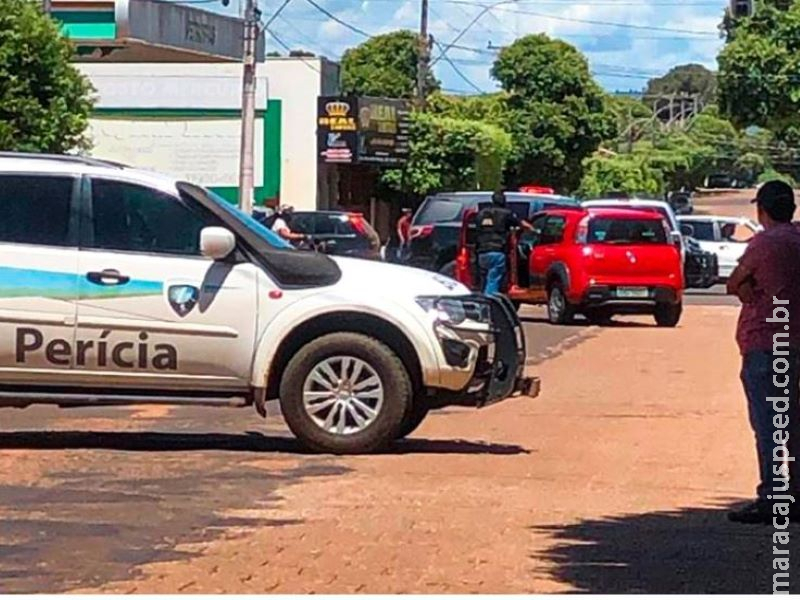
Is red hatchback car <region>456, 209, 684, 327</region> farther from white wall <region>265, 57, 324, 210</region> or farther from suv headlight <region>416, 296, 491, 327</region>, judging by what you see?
white wall <region>265, 57, 324, 210</region>

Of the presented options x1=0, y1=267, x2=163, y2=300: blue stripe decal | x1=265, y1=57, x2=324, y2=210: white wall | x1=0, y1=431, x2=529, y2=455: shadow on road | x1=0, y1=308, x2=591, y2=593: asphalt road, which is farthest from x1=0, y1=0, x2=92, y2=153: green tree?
x1=0, y1=267, x2=163, y2=300: blue stripe decal

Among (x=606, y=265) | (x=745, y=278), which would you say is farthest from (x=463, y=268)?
(x=745, y=278)

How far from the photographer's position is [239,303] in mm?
12039

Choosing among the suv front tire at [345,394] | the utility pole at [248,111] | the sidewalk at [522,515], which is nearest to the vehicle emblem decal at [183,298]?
the suv front tire at [345,394]

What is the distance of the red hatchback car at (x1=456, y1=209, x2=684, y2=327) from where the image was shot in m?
26.6

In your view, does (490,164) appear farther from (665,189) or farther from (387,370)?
→ (387,370)

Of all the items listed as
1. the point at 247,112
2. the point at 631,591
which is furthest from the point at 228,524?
the point at 247,112

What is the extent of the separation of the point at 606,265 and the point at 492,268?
10.3ft

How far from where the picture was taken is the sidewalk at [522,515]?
26.4ft

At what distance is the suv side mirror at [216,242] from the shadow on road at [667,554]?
135 inches

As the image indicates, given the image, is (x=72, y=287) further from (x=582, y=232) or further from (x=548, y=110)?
(x=548, y=110)

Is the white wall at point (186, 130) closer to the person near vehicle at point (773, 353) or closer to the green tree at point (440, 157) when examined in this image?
the green tree at point (440, 157)

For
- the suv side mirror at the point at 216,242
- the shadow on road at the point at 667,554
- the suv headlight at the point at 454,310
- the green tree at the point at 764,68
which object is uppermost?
the green tree at the point at 764,68

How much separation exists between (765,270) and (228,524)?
304cm
